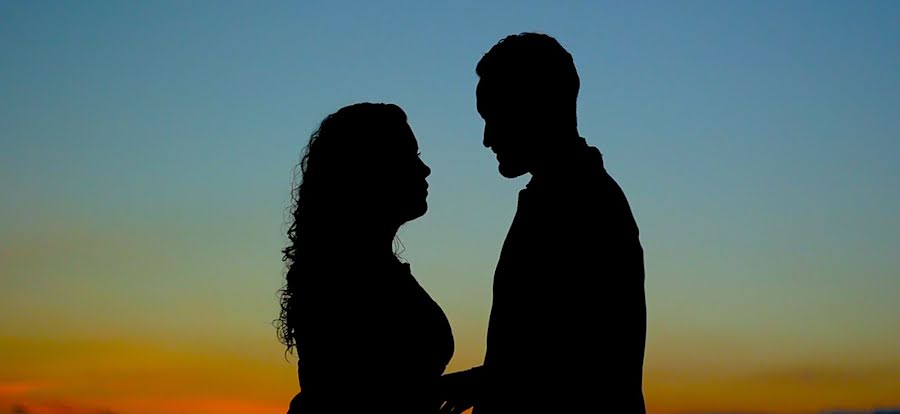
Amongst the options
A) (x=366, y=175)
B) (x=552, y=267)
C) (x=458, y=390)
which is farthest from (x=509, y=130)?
(x=366, y=175)

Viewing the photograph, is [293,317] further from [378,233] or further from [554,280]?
[554,280]

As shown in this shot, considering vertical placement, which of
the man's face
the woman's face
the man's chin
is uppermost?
the woman's face

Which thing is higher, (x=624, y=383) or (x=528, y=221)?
(x=528, y=221)

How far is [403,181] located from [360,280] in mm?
526

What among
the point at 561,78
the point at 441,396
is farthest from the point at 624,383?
the point at 441,396

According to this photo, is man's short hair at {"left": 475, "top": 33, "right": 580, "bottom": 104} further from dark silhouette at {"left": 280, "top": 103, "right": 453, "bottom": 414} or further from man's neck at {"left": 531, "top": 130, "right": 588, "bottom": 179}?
dark silhouette at {"left": 280, "top": 103, "right": 453, "bottom": 414}

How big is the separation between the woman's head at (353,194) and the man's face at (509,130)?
5.10 feet

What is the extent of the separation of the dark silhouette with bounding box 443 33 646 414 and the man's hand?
93 cm

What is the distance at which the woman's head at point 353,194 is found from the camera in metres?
6.19

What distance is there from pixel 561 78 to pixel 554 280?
0.78 metres

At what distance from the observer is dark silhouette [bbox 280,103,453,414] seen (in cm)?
603

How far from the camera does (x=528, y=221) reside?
441cm

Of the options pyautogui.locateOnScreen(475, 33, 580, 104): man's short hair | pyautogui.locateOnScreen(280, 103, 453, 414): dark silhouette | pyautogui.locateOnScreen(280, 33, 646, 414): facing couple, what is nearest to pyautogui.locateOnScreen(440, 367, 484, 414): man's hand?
pyautogui.locateOnScreen(280, 33, 646, 414): facing couple

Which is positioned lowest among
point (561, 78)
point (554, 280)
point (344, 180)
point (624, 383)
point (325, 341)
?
point (624, 383)
